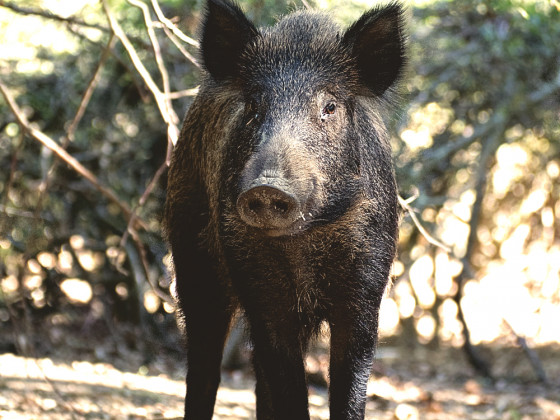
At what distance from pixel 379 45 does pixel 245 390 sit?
4219 mm

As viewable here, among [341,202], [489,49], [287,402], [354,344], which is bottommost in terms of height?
[287,402]

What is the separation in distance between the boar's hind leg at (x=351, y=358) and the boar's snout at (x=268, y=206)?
0.79 meters

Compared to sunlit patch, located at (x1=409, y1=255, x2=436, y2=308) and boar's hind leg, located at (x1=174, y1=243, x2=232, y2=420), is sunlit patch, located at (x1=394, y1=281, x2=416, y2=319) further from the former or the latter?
boar's hind leg, located at (x1=174, y1=243, x2=232, y2=420)

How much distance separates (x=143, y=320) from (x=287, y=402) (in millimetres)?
5014

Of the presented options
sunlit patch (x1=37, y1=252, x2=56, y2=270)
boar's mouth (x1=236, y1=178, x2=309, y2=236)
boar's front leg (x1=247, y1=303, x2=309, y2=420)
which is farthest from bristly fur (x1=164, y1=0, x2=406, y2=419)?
sunlit patch (x1=37, y1=252, x2=56, y2=270)

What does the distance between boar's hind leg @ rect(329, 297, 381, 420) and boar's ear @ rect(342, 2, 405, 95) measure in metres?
1.08

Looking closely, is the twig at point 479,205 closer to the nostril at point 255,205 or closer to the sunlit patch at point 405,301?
the sunlit patch at point 405,301

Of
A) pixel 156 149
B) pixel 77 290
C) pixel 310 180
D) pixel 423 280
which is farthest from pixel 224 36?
pixel 423 280

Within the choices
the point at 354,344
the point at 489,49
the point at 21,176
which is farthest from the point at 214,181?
the point at 489,49

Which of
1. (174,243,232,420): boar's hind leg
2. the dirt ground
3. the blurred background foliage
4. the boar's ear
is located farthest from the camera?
the blurred background foliage

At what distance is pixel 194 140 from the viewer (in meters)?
4.71

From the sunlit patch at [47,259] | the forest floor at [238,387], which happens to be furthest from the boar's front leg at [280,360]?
the sunlit patch at [47,259]

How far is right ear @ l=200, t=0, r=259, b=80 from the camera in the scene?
4188mm

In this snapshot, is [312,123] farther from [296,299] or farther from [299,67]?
[296,299]
